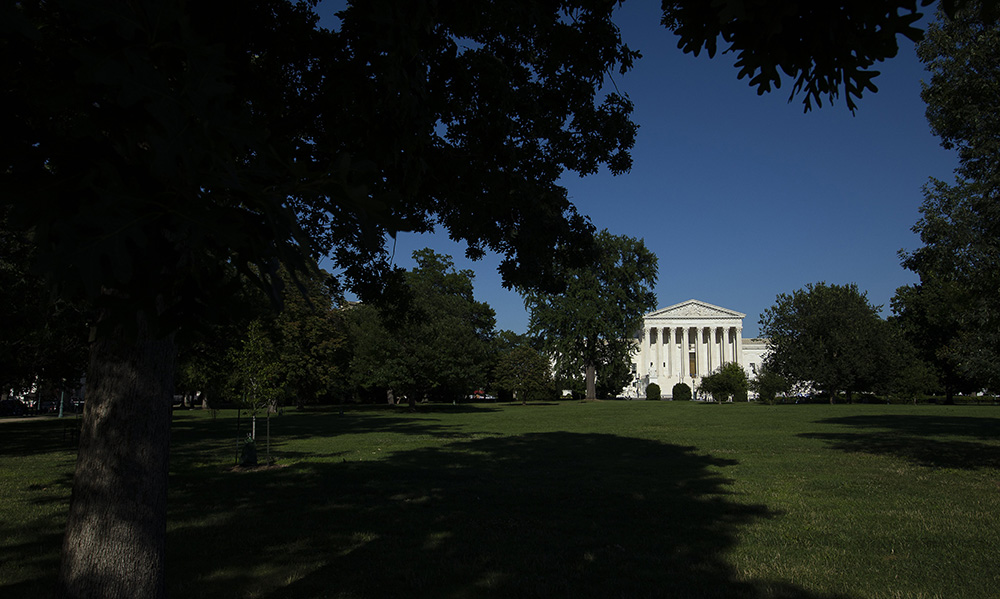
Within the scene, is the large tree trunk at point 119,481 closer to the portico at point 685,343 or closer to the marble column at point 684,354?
the portico at point 685,343

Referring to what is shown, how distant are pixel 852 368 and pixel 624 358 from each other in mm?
22368

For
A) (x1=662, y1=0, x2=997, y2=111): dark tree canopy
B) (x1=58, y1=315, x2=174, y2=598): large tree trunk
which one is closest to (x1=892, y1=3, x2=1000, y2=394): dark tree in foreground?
(x1=662, y1=0, x2=997, y2=111): dark tree canopy

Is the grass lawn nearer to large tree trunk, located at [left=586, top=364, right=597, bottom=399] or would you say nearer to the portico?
large tree trunk, located at [left=586, top=364, right=597, bottom=399]

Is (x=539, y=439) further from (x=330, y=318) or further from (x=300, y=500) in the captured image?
(x=330, y=318)

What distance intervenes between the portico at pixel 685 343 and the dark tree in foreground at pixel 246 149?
3876 inches

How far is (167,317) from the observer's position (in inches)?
82.9

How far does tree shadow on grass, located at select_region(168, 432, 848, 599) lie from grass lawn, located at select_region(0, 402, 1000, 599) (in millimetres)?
34

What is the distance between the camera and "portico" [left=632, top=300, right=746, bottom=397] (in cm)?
10338

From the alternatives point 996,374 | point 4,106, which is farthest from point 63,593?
point 996,374

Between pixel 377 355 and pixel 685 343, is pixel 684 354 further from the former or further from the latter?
pixel 377 355

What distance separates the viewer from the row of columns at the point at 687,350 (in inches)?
4080

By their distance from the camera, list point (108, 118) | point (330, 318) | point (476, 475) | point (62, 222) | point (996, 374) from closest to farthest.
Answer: point (62, 222) < point (108, 118) < point (476, 475) < point (996, 374) < point (330, 318)

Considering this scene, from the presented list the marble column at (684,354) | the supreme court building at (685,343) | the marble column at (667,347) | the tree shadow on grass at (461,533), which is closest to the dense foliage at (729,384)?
the supreme court building at (685,343)

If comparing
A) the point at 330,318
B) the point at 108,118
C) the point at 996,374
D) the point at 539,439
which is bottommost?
the point at 539,439
